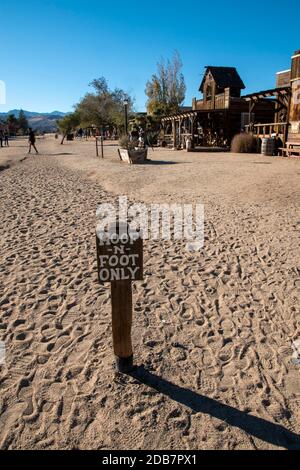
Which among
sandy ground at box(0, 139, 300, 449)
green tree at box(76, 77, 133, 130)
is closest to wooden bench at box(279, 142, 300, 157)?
sandy ground at box(0, 139, 300, 449)

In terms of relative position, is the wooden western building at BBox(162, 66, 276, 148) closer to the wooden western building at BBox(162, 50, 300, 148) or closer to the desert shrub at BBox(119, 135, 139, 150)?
the wooden western building at BBox(162, 50, 300, 148)

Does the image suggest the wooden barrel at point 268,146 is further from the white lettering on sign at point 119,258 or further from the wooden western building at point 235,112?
the white lettering on sign at point 119,258

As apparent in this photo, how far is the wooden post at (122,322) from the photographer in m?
2.70

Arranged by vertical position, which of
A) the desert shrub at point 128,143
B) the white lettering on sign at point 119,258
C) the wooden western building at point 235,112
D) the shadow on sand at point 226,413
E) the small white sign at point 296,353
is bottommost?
the shadow on sand at point 226,413

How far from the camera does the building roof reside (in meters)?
27.7

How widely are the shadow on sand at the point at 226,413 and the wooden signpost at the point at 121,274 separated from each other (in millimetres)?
246

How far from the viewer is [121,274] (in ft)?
8.50

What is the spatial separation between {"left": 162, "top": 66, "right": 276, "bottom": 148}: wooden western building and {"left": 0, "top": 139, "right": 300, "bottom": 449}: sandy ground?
18297 mm

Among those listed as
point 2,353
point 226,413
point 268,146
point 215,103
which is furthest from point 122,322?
point 215,103

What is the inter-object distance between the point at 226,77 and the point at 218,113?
5.95 metres

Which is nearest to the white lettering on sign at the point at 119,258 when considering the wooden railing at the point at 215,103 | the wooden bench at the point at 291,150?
the wooden bench at the point at 291,150

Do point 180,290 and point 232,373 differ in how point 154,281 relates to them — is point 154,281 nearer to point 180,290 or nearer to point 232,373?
point 180,290

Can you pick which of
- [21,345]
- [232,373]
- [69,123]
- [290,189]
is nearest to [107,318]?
[21,345]

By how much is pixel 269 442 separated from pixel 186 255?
329 centimetres
